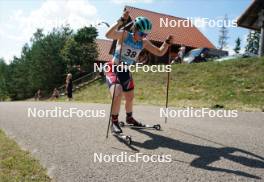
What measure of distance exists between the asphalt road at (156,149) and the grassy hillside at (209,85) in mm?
Result: 4847

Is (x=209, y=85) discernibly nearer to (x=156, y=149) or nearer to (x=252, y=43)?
(x=156, y=149)

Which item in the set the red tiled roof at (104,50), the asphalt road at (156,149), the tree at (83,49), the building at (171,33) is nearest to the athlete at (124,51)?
the asphalt road at (156,149)

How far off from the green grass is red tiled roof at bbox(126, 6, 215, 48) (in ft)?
117

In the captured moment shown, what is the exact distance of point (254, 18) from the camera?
83.7ft

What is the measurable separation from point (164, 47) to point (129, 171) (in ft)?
12.3

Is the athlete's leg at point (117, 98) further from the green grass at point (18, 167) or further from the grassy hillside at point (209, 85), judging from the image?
the grassy hillside at point (209, 85)

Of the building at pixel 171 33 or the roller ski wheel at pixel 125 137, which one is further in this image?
the building at pixel 171 33

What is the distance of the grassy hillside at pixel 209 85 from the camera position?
14.5 metres

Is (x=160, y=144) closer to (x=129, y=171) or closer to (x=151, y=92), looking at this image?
(x=129, y=171)

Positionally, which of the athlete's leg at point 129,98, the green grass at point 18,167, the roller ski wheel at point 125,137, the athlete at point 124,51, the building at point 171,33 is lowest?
the green grass at point 18,167

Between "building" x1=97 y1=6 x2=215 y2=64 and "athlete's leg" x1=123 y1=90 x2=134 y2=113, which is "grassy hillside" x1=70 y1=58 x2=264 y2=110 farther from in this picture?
"building" x1=97 y1=6 x2=215 y2=64

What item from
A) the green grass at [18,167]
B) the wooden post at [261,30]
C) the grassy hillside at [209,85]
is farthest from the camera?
the wooden post at [261,30]

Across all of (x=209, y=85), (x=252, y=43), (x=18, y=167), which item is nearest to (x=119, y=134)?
(x=18, y=167)

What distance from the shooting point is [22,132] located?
782 centimetres
